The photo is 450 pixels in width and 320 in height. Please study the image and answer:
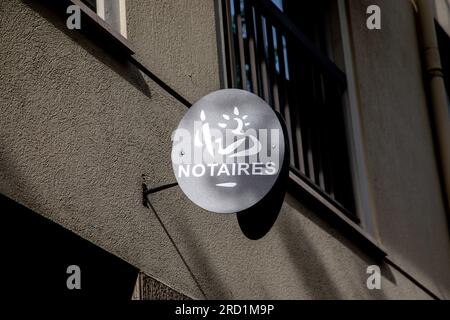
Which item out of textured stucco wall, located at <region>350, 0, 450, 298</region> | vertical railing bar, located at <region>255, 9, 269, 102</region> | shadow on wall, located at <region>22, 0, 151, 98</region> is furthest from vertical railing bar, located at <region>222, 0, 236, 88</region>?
textured stucco wall, located at <region>350, 0, 450, 298</region>

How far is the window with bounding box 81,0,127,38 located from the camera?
541 centimetres

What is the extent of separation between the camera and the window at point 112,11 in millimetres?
5406


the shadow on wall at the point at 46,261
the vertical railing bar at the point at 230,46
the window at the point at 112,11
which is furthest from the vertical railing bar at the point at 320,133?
the shadow on wall at the point at 46,261

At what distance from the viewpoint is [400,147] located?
861 centimetres

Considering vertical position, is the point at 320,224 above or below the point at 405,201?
below

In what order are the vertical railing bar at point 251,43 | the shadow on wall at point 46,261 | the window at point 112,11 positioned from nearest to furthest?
the shadow on wall at point 46,261 → the window at point 112,11 → the vertical railing bar at point 251,43

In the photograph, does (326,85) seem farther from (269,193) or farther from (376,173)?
(269,193)

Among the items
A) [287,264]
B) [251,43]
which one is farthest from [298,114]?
[287,264]

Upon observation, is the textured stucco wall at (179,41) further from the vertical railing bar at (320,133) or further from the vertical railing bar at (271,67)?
the vertical railing bar at (320,133)

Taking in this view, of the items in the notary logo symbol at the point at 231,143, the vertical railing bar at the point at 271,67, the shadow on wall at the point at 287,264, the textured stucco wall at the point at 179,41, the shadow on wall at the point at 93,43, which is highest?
the vertical railing bar at the point at 271,67

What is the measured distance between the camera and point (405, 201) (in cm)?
831

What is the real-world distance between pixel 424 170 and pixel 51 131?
5.20m

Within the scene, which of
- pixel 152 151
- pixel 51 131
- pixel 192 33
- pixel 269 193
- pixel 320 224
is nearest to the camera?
pixel 51 131
